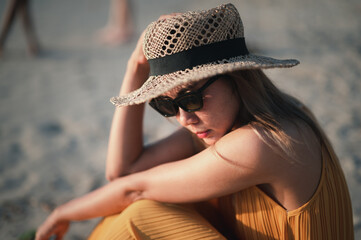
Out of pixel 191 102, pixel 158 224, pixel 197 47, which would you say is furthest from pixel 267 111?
pixel 158 224

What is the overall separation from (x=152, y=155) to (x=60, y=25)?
9.76 meters

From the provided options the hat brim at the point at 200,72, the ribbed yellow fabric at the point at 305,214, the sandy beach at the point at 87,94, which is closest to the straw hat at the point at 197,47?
the hat brim at the point at 200,72

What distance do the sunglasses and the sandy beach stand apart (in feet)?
5.01

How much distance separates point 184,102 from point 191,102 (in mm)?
41

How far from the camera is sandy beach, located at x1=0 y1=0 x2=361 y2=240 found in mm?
3273

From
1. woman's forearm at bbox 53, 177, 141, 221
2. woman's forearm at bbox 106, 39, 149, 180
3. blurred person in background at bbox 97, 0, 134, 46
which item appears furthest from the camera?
blurred person in background at bbox 97, 0, 134, 46

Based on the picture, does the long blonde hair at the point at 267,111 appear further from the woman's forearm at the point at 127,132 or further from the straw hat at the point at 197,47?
the woman's forearm at the point at 127,132

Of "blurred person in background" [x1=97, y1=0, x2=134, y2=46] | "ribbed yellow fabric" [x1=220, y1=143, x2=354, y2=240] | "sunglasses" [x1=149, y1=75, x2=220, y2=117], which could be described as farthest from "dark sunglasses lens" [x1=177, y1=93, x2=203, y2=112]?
"blurred person in background" [x1=97, y1=0, x2=134, y2=46]

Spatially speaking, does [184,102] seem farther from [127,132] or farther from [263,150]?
[127,132]

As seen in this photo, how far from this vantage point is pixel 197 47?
1.41m

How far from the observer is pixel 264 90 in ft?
5.36

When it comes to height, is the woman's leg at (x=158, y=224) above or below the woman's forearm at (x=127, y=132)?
below

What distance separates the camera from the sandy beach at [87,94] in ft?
10.7

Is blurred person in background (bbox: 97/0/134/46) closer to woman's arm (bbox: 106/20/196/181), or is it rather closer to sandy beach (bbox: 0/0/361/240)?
sandy beach (bbox: 0/0/361/240)
